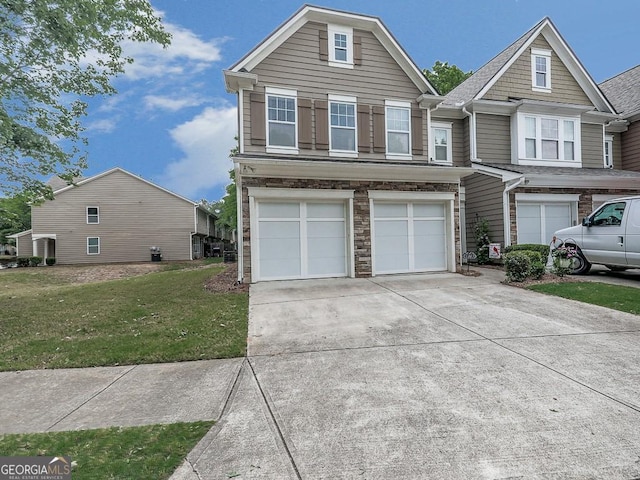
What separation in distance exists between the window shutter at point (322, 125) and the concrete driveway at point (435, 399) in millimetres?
6498

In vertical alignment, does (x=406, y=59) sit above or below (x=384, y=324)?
above

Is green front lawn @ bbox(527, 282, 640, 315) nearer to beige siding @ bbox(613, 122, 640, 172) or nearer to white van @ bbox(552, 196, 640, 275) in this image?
white van @ bbox(552, 196, 640, 275)

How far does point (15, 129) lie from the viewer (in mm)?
7188

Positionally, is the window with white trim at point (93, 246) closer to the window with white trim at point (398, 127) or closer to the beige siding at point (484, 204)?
the window with white trim at point (398, 127)

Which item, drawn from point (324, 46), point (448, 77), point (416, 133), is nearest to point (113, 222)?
point (324, 46)

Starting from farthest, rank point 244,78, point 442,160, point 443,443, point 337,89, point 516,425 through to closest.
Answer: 1. point 442,160
2. point 337,89
3. point 244,78
4. point 516,425
5. point 443,443

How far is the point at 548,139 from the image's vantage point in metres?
14.1

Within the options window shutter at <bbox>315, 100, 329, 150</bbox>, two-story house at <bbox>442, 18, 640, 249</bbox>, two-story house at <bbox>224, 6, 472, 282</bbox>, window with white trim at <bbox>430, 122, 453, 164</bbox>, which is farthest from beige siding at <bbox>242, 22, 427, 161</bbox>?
two-story house at <bbox>442, 18, 640, 249</bbox>

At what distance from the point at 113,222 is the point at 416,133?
23.1 meters

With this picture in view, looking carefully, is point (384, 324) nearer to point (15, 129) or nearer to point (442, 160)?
point (15, 129)

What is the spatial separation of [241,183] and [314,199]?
7.13ft

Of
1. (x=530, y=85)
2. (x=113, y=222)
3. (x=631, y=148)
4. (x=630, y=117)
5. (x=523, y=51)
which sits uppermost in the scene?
(x=523, y=51)

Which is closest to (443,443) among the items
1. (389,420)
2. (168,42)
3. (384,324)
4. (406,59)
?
(389,420)

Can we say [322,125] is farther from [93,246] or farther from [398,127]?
[93,246]
